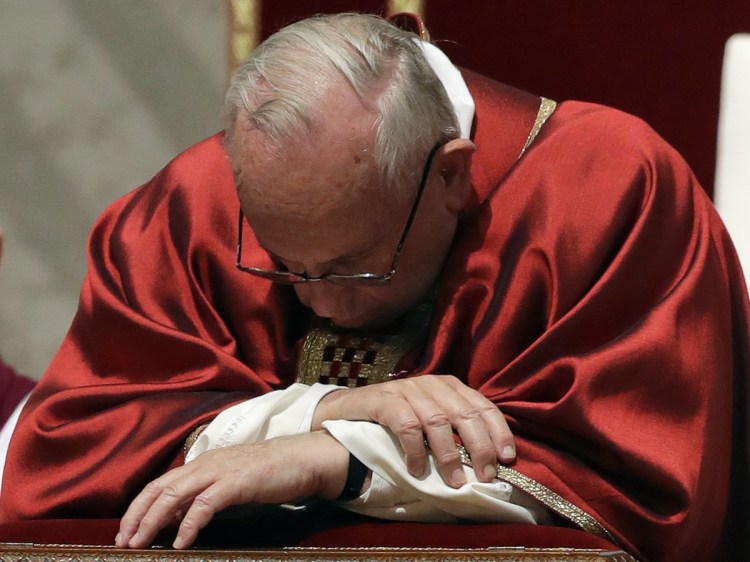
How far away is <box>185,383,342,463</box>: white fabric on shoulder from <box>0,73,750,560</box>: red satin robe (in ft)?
0.14

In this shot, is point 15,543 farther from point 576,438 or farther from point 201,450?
point 576,438

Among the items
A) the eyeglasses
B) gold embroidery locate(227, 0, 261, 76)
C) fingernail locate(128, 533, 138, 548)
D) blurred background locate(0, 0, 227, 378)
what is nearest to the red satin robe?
the eyeglasses

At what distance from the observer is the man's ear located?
2062mm

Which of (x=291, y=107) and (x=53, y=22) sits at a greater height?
(x=291, y=107)

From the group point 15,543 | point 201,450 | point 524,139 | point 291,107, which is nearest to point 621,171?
point 524,139

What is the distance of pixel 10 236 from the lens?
3.94m

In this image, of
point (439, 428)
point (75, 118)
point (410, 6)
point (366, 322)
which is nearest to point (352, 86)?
point (366, 322)

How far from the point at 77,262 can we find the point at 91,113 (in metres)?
0.38

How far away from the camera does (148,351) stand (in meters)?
2.19

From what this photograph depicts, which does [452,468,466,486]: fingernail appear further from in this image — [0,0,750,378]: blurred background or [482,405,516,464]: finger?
[0,0,750,378]: blurred background

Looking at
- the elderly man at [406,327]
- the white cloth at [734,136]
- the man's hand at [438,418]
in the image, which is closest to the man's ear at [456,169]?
the elderly man at [406,327]

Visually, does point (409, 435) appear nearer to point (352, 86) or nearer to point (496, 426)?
point (496, 426)

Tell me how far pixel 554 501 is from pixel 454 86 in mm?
669

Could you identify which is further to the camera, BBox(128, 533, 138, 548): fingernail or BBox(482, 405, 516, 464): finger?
BBox(482, 405, 516, 464): finger
